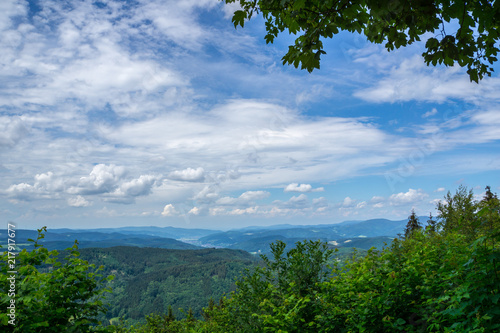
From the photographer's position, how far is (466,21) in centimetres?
375

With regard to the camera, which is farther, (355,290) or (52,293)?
(355,290)

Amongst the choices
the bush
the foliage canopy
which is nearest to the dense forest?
the bush

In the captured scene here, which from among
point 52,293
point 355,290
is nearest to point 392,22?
point 355,290

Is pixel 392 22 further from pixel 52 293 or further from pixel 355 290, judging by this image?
pixel 52 293

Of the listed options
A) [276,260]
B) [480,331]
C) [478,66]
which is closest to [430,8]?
[478,66]

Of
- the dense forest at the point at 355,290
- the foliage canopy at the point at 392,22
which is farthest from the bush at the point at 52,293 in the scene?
the foliage canopy at the point at 392,22

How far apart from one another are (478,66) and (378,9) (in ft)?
9.09

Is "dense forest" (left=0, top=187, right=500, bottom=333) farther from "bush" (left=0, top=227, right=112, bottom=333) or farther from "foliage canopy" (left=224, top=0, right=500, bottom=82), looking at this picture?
"foliage canopy" (left=224, top=0, right=500, bottom=82)

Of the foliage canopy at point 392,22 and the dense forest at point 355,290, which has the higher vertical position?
the foliage canopy at point 392,22

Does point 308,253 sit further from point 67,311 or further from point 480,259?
point 67,311

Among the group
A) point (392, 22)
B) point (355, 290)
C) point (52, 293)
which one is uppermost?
point (392, 22)

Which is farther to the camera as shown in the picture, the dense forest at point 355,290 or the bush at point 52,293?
the bush at point 52,293

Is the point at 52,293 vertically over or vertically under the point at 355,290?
over

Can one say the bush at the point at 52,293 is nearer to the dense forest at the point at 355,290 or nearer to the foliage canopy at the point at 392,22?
the dense forest at the point at 355,290
